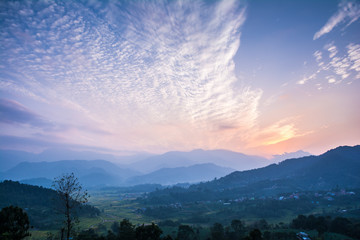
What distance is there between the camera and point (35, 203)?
319ft

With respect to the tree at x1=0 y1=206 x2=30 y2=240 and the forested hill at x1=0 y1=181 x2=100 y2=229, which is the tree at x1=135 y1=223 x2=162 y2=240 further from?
the forested hill at x1=0 y1=181 x2=100 y2=229

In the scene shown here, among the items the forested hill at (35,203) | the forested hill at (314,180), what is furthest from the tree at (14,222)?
the forested hill at (314,180)

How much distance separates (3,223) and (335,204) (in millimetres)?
127541

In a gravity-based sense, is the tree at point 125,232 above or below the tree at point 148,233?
below

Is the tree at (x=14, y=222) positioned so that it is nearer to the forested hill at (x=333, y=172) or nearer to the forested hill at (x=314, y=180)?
the forested hill at (x=314, y=180)

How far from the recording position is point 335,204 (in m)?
94.4

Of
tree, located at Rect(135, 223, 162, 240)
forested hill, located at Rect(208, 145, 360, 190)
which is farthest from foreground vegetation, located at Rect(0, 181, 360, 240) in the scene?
forested hill, located at Rect(208, 145, 360, 190)

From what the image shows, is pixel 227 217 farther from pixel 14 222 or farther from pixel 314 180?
pixel 314 180

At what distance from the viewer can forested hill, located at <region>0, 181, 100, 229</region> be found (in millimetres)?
81312

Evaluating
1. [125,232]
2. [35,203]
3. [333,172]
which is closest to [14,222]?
[125,232]

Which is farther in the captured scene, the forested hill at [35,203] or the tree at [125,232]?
the forested hill at [35,203]

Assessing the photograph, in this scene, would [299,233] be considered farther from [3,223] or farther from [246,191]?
[246,191]

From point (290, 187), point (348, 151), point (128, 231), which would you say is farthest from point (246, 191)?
point (128, 231)

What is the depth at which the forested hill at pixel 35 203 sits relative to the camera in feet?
267
